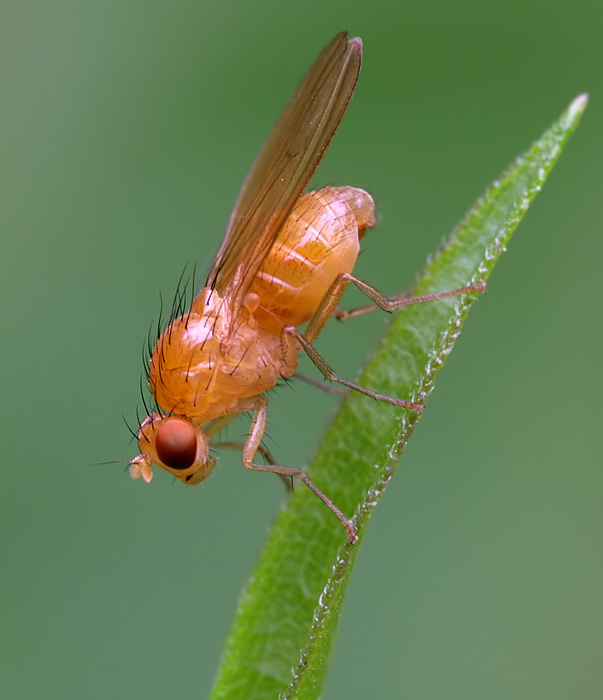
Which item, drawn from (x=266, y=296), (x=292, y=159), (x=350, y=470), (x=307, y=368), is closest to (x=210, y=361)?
(x=266, y=296)

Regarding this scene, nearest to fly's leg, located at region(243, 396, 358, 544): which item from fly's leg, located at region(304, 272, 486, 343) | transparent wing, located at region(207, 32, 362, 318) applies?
fly's leg, located at region(304, 272, 486, 343)

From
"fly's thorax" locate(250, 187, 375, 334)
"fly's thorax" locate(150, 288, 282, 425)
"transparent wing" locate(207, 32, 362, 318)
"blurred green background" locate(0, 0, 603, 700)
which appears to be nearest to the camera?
"transparent wing" locate(207, 32, 362, 318)

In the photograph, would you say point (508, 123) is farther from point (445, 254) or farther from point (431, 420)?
point (445, 254)

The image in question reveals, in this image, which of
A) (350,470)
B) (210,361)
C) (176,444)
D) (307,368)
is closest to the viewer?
(350,470)


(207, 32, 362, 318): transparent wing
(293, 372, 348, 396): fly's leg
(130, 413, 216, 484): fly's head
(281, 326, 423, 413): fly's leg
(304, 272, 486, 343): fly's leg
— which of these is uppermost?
(207, 32, 362, 318): transparent wing

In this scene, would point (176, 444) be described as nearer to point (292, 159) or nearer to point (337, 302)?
point (337, 302)

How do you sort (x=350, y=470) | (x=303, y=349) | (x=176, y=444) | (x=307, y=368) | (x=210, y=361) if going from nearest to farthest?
1. (x=350, y=470)
2. (x=176, y=444)
3. (x=210, y=361)
4. (x=303, y=349)
5. (x=307, y=368)

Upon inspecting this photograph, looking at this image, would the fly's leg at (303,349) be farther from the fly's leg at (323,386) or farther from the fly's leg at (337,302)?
the fly's leg at (323,386)

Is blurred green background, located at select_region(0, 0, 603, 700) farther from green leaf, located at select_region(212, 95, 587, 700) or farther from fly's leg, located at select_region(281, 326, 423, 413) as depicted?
green leaf, located at select_region(212, 95, 587, 700)

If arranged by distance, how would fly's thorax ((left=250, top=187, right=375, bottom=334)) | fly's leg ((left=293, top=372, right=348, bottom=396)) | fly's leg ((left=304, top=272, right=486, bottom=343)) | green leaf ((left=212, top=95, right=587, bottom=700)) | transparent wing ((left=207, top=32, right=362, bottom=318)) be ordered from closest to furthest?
green leaf ((left=212, top=95, right=587, bottom=700)), transparent wing ((left=207, top=32, right=362, bottom=318)), fly's leg ((left=304, top=272, right=486, bottom=343)), fly's thorax ((left=250, top=187, right=375, bottom=334)), fly's leg ((left=293, top=372, right=348, bottom=396))
